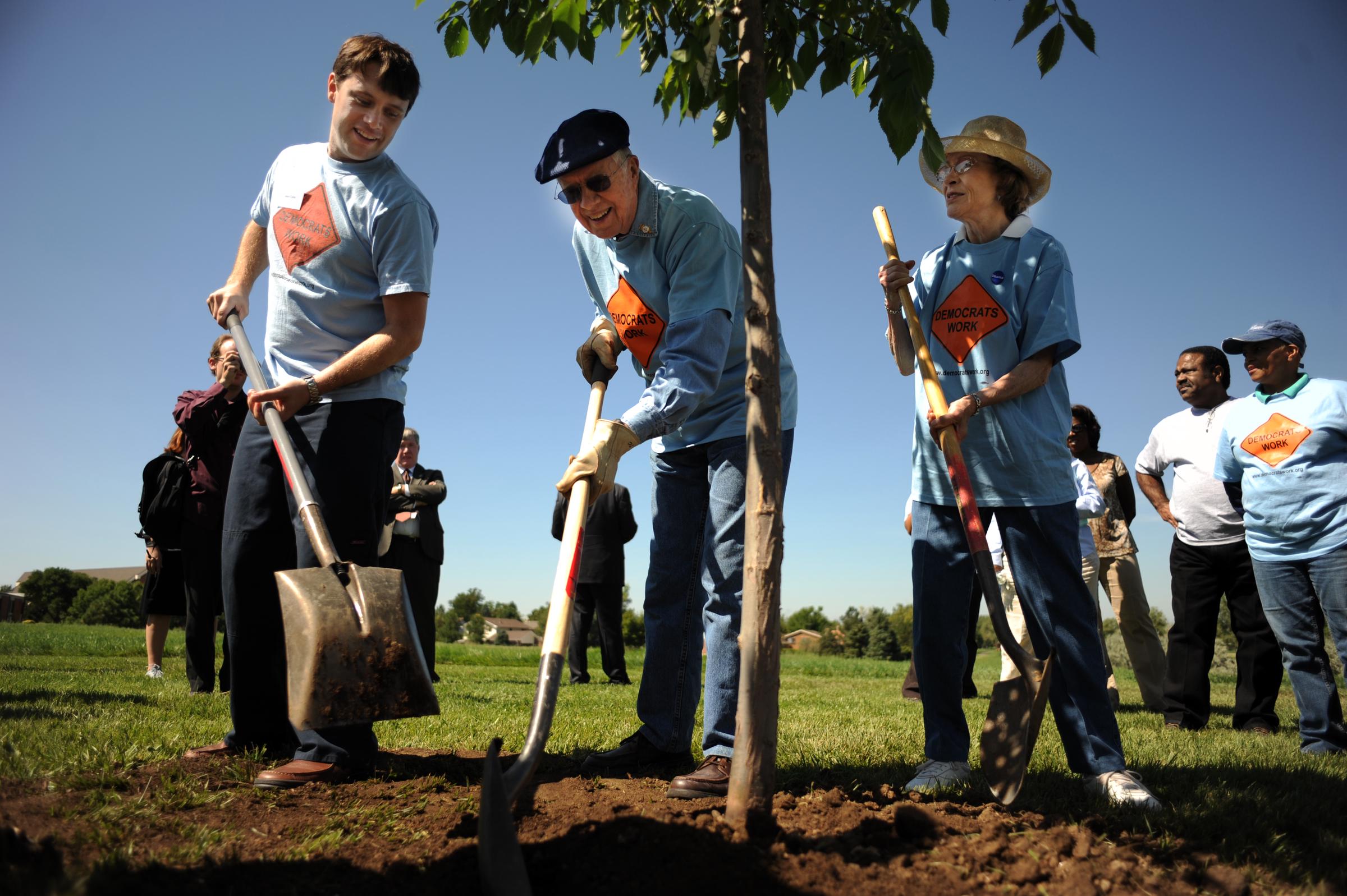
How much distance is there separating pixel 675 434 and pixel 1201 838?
2.01m

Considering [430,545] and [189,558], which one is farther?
[430,545]

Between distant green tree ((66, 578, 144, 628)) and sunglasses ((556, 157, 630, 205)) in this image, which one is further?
distant green tree ((66, 578, 144, 628))

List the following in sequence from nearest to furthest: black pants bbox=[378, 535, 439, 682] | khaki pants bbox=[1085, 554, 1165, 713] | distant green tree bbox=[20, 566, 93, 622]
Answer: khaki pants bbox=[1085, 554, 1165, 713]
black pants bbox=[378, 535, 439, 682]
distant green tree bbox=[20, 566, 93, 622]

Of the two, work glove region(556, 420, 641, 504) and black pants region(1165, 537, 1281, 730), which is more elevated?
work glove region(556, 420, 641, 504)

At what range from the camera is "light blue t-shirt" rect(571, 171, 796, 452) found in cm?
269

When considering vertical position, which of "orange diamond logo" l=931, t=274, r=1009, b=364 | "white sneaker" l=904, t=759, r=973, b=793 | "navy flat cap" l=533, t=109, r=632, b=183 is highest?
"navy flat cap" l=533, t=109, r=632, b=183

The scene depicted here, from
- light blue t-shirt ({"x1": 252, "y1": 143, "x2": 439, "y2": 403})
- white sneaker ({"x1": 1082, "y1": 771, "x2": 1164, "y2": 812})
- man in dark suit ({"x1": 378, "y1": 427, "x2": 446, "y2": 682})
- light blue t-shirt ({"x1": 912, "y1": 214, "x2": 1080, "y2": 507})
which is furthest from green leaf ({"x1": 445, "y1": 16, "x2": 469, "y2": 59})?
man in dark suit ({"x1": 378, "y1": 427, "x2": 446, "y2": 682})

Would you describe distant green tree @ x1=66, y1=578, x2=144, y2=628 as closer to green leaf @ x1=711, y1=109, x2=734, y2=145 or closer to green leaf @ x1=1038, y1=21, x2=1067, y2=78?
green leaf @ x1=711, y1=109, x2=734, y2=145

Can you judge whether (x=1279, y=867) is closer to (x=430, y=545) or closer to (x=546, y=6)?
(x=546, y=6)

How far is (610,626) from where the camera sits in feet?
31.3

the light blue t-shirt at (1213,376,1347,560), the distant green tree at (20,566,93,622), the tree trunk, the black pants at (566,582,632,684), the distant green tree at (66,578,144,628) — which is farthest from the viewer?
the distant green tree at (20,566,93,622)

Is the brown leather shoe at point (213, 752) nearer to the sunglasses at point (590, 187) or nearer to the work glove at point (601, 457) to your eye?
the work glove at point (601, 457)

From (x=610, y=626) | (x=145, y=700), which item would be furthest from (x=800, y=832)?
(x=610, y=626)

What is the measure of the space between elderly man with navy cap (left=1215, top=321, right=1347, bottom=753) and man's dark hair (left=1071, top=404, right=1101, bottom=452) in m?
2.44
